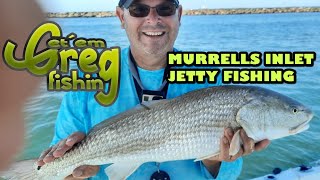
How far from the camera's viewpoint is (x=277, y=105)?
4.14ft

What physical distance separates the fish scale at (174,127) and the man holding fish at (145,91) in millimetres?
66

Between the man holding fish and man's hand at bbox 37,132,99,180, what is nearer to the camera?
man's hand at bbox 37,132,99,180

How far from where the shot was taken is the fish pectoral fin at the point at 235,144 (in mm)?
1211

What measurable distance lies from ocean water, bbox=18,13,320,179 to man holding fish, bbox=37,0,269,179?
235 mm

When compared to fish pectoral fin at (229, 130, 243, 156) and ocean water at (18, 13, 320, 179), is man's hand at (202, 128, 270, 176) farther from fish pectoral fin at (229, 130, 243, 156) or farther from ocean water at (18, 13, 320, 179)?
ocean water at (18, 13, 320, 179)

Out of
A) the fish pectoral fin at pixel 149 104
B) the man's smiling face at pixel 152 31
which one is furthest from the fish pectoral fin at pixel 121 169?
the man's smiling face at pixel 152 31

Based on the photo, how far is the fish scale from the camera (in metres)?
1.24

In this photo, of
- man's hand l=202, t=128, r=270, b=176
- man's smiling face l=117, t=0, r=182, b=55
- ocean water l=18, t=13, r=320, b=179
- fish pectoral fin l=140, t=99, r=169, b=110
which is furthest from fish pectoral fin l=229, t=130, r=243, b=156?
ocean water l=18, t=13, r=320, b=179

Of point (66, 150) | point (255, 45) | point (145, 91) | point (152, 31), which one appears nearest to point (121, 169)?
point (66, 150)

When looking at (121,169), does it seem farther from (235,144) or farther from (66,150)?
(235,144)

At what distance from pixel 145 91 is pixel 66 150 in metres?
0.34

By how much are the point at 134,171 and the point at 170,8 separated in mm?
600

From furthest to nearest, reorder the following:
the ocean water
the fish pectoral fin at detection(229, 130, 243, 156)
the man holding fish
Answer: the ocean water
the man holding fish
the fish pectoral fin at detection(229, 130, 243, 156)

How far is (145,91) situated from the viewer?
56.0 inches
